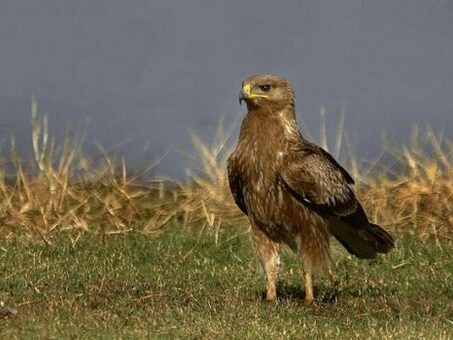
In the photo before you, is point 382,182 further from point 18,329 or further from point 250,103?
point 18,329

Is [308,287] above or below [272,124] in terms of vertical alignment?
below

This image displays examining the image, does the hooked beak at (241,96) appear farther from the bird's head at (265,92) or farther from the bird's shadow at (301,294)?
the bird's shadow at (301,294)

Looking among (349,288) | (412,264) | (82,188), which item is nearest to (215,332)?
(349,288)

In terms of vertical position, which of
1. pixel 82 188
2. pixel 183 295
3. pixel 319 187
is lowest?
pixel 82 188

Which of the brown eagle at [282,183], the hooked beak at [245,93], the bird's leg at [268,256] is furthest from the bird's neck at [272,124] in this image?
the bird's leg at [268,256]

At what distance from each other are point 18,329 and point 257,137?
2784 millimetres

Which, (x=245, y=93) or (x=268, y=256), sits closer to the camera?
(x=245, y=93)

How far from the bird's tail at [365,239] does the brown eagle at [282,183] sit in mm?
317

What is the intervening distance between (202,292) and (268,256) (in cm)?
70

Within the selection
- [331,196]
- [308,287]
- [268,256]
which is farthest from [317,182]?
[308,287]

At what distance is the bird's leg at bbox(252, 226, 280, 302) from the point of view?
10844mm

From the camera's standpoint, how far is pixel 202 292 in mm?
11031

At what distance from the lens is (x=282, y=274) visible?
41.3 feet

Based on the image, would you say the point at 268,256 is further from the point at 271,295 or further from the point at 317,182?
the point at 317,182
